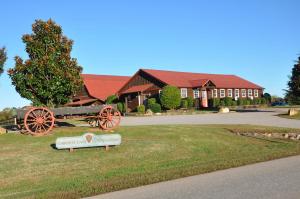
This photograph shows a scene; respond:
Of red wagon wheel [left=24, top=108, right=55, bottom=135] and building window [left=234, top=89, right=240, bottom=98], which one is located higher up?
building window [left=234, top=89, right=240, bottom=98]

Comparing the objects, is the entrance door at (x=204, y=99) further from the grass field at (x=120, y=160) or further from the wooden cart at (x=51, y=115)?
the grass field at (x=120, y=160)

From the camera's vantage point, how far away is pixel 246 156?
12.3m

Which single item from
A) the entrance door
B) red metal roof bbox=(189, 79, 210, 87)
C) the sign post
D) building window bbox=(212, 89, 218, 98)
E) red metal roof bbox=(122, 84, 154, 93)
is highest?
red metal roof bbox=(189, 79, 210, 87)

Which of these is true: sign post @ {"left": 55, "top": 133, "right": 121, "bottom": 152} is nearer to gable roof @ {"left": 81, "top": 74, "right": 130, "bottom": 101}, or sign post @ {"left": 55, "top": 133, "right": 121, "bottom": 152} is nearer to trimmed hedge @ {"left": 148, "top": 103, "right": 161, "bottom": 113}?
trimmed hedge @ {"left": 148, "top": 103, "right": 161, "bottom": 113}

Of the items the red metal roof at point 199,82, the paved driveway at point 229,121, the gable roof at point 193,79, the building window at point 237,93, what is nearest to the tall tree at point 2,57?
the paved driveway at point 229,121

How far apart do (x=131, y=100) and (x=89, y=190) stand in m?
43.6

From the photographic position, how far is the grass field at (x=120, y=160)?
29.6 feet

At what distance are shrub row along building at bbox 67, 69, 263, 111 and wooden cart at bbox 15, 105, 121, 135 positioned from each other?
30.2m

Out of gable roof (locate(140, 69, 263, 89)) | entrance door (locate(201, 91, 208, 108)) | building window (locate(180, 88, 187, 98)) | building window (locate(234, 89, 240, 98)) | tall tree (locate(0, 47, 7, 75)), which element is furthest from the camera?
building window (locate(234, 89, 240, 98))

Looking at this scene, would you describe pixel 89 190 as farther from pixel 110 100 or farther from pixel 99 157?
pixel 110 100

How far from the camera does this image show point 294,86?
37031mm

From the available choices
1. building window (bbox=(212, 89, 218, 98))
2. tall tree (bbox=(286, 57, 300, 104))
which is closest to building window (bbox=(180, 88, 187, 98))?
building window (bbox=(212, 89, 218, 98))

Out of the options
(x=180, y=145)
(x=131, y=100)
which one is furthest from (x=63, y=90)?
(x=131, y=100)

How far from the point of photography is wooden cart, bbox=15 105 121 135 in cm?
1614
